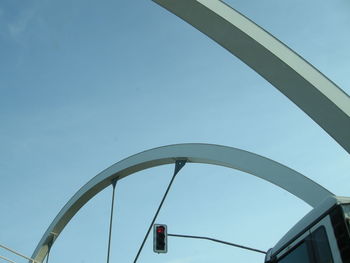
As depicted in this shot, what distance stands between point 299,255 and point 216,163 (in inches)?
Result: 503

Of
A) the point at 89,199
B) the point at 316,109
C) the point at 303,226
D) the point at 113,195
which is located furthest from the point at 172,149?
the point at 303,226

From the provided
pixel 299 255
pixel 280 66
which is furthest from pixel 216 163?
pixel 299 255

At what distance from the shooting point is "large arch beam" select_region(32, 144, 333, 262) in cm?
1811

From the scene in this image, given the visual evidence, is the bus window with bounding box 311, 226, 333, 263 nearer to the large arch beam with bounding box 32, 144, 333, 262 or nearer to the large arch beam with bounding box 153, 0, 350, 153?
the large arch beam with bounding box 153, 0, 350, 153

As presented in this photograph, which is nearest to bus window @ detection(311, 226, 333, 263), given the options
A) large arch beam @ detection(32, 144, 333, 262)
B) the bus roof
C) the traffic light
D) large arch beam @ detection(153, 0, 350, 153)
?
the bus roof

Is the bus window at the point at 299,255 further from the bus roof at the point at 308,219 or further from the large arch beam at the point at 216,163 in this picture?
the large arch beam at the point at 216,163

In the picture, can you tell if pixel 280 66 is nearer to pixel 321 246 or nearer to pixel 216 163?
pixel 321 246

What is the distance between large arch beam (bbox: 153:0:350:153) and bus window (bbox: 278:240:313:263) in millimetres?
4777

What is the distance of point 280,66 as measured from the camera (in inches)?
437

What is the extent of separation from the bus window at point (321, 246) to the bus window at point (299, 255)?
0.25 m

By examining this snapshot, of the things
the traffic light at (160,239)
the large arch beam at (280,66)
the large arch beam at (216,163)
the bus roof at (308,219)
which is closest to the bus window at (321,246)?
the bus roof at (308,219)

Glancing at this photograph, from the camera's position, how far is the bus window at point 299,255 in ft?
22.5

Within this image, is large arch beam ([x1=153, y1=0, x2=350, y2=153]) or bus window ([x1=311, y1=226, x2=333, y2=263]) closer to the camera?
bus window ([x1=311, y1=226, x2=333, y2=263])

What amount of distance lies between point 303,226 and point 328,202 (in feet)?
2.99
